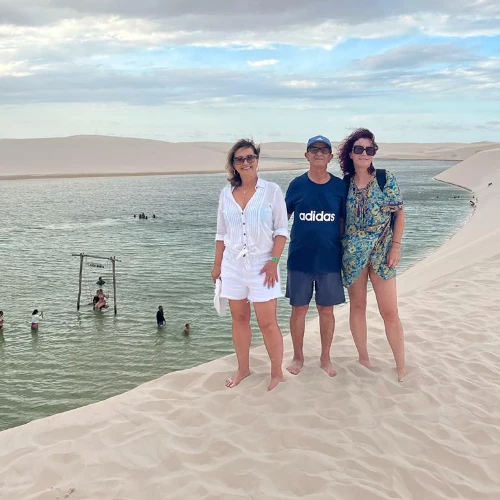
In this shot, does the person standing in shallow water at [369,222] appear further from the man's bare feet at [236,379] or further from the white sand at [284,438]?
the man's bare feet at [236,379]

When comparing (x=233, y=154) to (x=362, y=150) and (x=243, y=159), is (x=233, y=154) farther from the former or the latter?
(x=362, y=150)

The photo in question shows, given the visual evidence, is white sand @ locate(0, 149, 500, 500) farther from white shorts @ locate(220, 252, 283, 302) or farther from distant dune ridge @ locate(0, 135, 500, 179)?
distant dune ridge @ locate(0, 135, 500, 179)

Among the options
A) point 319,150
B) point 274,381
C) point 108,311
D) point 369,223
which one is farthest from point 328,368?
point 108,311

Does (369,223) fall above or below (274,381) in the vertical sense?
above

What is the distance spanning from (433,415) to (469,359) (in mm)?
1759

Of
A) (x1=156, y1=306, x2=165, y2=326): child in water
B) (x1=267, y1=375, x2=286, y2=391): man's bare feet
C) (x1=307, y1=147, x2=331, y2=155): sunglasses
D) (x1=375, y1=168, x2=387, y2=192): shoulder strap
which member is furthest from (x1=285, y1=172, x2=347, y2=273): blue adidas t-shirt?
(x1=156, y1=306, x2=165, y2=326): child in water

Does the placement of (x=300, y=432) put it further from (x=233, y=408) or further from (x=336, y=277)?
(x=336, y=277)

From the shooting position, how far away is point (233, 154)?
5195 millimetres

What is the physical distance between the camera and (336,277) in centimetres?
555

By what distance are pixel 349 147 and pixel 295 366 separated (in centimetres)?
249

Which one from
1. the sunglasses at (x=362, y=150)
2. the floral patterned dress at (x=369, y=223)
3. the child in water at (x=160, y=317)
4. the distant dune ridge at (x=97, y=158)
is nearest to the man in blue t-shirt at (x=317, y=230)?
the floral patterned dress at (x=369, y=223)

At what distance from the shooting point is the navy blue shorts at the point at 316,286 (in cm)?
554

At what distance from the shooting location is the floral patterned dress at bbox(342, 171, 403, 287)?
5439 millimetres

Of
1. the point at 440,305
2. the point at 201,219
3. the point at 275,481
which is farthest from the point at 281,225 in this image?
the point at 201,219
